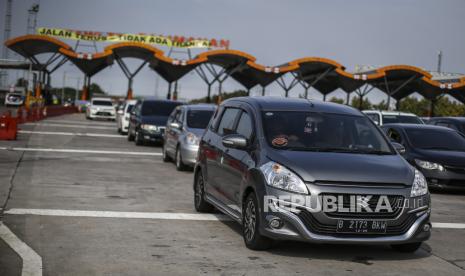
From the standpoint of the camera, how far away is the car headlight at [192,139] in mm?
16438

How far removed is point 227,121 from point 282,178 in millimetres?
2455

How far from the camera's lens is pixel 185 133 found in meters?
16.9

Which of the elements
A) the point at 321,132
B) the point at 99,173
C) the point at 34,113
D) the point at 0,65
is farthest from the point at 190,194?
the point at 0,65

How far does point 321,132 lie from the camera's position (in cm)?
818

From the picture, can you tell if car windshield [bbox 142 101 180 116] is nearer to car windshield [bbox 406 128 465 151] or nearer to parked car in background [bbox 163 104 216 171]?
parked car in background [bbox 163 104 216 171]

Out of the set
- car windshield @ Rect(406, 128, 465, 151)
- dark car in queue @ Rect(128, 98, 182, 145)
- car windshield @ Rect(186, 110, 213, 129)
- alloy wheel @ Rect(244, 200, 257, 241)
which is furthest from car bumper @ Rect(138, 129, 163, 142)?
alloy wheel @ Rect(244, 200, 257, 241)

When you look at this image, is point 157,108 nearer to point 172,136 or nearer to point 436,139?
point 172,136

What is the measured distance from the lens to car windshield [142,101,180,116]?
24852 mm

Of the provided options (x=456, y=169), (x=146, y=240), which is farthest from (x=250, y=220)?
(x=456, y=169)

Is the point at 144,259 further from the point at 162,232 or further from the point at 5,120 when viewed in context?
the point at 5,120

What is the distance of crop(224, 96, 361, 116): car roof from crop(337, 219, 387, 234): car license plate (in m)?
1.96

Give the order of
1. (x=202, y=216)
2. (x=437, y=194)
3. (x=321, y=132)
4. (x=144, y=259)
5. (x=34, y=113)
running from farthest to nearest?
1. (x=34, y=113)
2. (x=437, y=194)
3. (x=202, y=216)
4. (x=321, y=132)
5. (x=144, y=259)

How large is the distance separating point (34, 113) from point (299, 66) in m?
22.1

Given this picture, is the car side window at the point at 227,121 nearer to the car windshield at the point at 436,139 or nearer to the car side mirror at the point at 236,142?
the car side mirror at the point at 236,142
